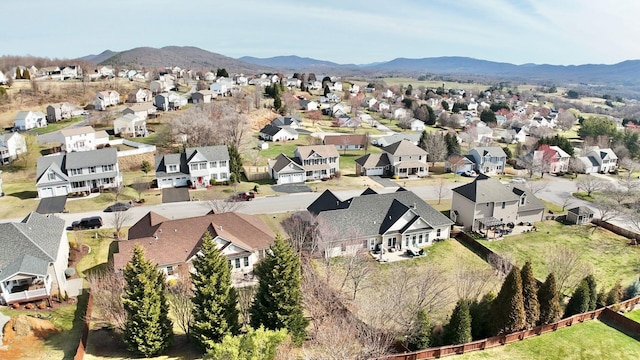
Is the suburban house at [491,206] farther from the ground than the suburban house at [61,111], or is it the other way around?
the suburban house at [61,111]

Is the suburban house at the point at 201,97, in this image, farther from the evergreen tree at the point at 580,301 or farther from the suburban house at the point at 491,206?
the evergreen tree at the point at 580,301

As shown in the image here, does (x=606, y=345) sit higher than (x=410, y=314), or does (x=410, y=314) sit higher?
(x=410, y=314)

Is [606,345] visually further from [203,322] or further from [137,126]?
[137,126]

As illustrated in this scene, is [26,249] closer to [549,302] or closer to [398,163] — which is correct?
[549,302]

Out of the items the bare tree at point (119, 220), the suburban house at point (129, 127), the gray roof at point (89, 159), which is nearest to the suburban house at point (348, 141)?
the suburban house at point (129, 127)

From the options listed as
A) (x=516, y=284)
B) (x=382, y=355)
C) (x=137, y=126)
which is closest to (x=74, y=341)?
(x=382, y=355)

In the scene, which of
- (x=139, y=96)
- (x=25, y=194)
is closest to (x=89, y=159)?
(x=25, y=194)

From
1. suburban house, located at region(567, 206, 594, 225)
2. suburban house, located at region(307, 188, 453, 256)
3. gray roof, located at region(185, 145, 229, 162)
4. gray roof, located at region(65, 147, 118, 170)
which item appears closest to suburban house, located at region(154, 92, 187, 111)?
gray roof, located at region(65, 147, 118, 170)
